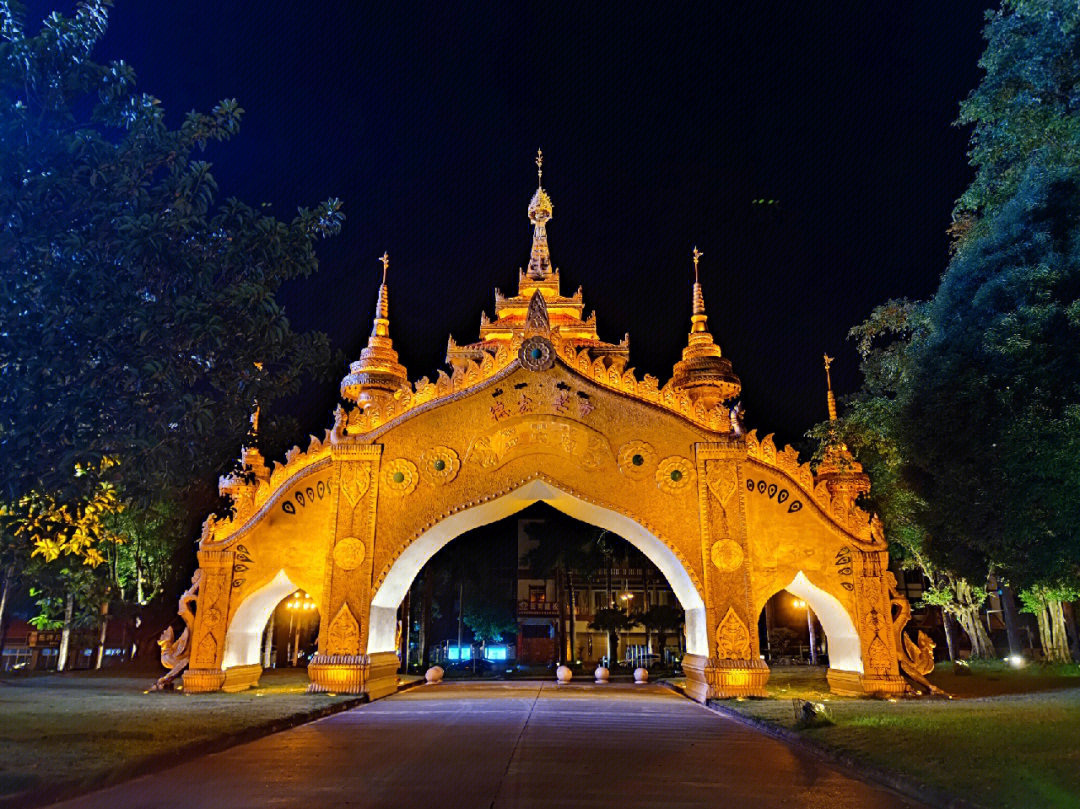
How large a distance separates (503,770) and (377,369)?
19942mm

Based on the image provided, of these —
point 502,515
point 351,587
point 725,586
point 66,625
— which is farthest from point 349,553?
point 66,625

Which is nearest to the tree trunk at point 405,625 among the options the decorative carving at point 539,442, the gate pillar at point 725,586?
the decorative carving at point 539,442

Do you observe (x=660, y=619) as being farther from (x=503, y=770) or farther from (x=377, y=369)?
(x=503, y=770)

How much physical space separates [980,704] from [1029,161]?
355 inches

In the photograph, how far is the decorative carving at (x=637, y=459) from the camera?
17216mm

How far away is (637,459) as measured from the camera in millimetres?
17312

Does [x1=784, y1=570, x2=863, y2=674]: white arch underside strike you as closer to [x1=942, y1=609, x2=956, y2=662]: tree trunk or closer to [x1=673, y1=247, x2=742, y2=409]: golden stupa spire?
[x1=673, y1=247, x2=742, y2=409]: golden stupa spire

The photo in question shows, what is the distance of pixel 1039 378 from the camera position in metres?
10.2

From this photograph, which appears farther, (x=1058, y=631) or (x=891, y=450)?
(x=1058, y=631)

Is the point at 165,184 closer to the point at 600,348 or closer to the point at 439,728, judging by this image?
the point at 439,728

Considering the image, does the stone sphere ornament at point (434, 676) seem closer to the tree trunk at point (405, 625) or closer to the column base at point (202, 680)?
the tree trunk at point (405, 625)

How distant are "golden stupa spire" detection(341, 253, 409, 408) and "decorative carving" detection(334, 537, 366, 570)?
31.4 ft

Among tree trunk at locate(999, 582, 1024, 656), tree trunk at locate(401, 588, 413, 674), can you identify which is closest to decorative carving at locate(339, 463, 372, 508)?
tree trunk at locate(401, 588, 413, 674)

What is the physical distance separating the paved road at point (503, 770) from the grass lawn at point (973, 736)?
1.96 ft
